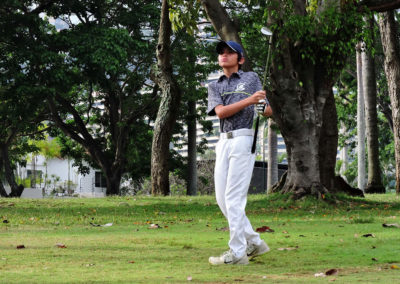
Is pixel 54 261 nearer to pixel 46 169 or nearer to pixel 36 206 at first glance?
pixel 36 206

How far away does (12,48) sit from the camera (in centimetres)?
2842

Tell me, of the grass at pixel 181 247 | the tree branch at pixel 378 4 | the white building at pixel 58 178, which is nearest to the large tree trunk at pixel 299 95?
the tree branch at pixel 378 4

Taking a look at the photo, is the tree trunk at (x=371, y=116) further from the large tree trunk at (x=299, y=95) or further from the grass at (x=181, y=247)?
the grass at (x=181, y=247)

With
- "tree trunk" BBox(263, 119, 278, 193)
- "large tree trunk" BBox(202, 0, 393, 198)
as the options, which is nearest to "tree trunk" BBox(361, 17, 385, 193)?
"tree trunk" BBox(263, 119, 278, 193)

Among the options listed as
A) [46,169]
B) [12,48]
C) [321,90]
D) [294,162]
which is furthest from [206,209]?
[46,169]

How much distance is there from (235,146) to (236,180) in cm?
33

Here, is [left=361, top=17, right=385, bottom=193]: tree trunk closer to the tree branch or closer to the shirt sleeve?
the tree branch

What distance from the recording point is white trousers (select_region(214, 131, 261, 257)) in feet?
22.6

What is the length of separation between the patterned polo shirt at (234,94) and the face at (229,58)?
11cm

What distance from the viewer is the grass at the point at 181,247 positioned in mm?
6008

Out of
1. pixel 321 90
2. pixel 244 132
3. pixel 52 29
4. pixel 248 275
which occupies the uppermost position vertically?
pixel 52 29

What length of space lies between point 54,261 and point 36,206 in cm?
1013

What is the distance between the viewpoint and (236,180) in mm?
6969

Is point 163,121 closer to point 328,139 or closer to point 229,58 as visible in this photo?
point 328,139
